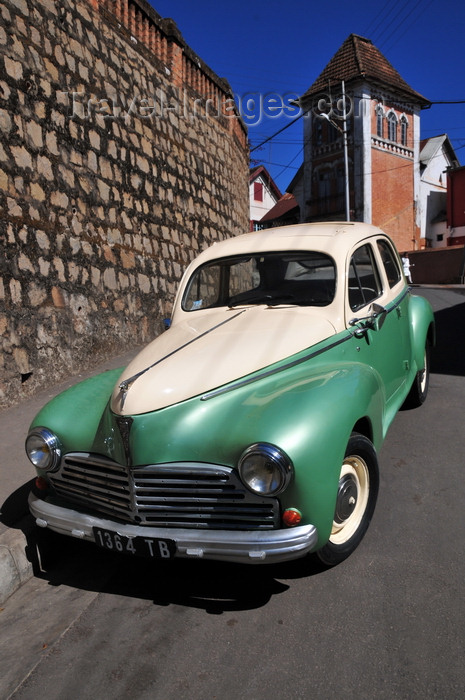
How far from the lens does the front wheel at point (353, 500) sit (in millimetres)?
2607

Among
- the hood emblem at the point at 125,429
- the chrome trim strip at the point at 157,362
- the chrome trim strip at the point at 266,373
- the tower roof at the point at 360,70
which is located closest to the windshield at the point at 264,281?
the chrome trim strip at the point at 157,362

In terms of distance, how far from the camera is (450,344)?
800 cm

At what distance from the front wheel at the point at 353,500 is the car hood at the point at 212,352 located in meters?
0.65

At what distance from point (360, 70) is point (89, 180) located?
105 ft

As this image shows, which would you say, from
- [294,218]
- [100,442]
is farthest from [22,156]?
[294,218]

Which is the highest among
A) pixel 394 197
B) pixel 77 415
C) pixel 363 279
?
pixel 394 197

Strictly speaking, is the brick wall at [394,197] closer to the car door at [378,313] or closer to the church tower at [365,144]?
the church tower at [365,144]

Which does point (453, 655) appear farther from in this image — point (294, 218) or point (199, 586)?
point (294, 218)

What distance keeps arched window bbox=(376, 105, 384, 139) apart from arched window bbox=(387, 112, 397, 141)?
26.0 inches

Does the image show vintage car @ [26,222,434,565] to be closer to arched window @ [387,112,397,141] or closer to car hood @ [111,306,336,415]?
car hood @ [111,306,336,415]

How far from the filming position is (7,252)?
17.0 feet

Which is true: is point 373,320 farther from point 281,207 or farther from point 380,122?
point 281,207

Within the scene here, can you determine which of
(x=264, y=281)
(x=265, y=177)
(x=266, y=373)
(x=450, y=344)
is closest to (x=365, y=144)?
(x=265, y=177)

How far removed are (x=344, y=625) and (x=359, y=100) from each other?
36291mm
